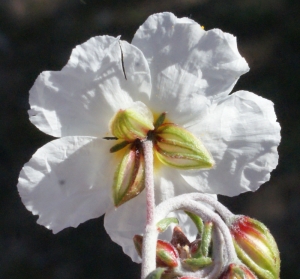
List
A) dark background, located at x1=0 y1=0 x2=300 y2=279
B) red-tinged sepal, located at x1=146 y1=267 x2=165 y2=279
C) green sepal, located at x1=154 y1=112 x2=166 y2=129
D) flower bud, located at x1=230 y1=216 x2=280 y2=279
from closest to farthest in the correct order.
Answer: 1. red-tinged sepal, located at x1=146 y1=267 x2=165 y2=279
2. flower bud, located at x1=230 y1=216 x2=280 y2=279
3. green sepal, located at x1=154 y1=112 x2=166 y2=129
4. dark background, located at x1=0 y1=0 x2=300 y2=279

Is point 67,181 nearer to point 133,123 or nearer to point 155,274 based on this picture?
point 133,123

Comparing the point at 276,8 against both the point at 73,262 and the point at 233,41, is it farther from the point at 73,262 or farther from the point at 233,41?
the point at 233,41

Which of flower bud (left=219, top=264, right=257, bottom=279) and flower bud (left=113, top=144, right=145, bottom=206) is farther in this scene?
flower bud (left=113, top=144, right=145, bottom=206)

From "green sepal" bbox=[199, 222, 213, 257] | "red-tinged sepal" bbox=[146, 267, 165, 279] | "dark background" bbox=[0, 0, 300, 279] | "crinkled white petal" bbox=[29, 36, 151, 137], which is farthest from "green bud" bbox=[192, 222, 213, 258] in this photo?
"dark background" bbox=[0, 0, 300, 279]

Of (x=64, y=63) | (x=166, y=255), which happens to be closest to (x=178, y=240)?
(x=166, y=255)

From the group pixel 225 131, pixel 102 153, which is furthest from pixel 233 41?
pixel 102 153

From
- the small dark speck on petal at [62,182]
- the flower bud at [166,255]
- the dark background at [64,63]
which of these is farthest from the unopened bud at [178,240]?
the dark background at [64,63]

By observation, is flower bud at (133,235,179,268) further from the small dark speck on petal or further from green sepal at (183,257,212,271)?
the small dark speck on petal

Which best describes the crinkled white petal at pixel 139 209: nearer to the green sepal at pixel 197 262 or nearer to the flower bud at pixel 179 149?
the flower bud at pixel 179 149
